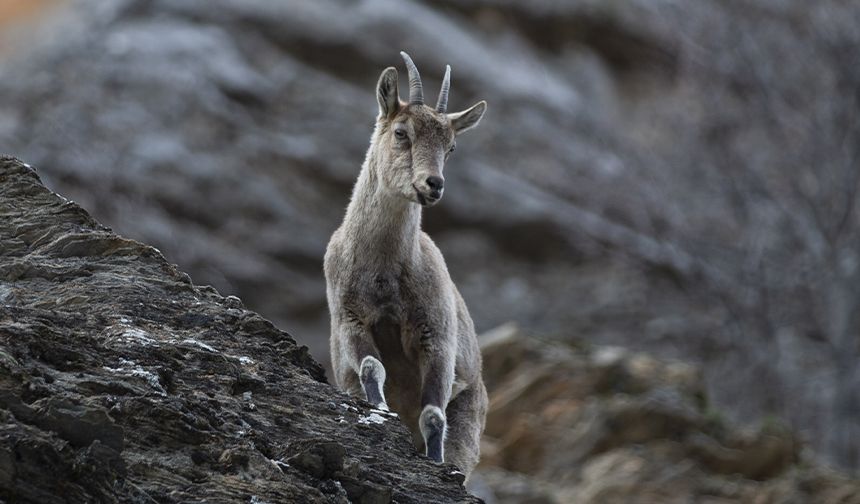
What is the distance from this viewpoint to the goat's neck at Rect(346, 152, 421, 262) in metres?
9.13

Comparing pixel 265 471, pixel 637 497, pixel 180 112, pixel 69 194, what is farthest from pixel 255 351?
pixel 180 112

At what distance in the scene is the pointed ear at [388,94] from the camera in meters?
9.83

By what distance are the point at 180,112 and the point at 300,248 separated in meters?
3.44

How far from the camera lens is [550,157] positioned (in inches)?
1243

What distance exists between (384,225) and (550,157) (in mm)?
22595

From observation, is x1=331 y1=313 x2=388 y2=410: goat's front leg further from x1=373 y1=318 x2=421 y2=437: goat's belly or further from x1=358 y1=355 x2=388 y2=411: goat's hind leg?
x1=373 y1=318 x2=421 y2=437: goat's belly

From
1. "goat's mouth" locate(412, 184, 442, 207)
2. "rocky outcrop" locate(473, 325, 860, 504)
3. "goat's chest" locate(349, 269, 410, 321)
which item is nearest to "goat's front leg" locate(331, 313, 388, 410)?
"goat's chest" locate(349, 269, 410, 321)

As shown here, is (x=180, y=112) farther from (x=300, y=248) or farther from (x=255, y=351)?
(x=255, y=351)

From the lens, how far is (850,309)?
27.4 m

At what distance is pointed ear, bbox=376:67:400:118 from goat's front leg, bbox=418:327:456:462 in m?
1.76

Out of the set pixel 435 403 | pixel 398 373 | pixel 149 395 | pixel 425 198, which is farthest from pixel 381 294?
pixel 149 395

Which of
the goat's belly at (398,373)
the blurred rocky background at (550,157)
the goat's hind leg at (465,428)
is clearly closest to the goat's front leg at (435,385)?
the goat's belly at (398,373)

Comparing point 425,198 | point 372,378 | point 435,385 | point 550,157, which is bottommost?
point 372,378

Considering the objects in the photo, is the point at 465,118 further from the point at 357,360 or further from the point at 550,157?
the point at 550,157
